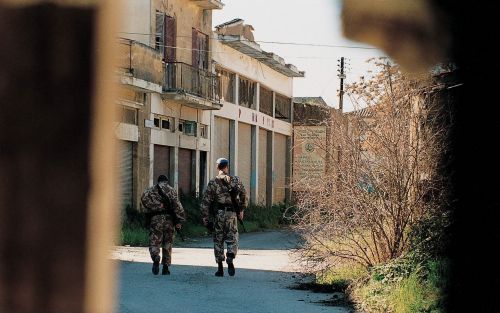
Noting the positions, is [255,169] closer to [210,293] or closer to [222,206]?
[222,206]

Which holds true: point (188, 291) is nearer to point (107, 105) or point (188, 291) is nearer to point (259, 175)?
point (107, 105)

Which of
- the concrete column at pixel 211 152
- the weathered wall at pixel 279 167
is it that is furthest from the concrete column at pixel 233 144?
the weathered wall at pixel 279 167

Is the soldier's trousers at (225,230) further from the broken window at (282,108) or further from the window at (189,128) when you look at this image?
the broken window at (282,108)

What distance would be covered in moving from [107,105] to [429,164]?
8.51 m

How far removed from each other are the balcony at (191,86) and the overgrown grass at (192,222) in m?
3.50

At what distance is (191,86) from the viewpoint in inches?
1239

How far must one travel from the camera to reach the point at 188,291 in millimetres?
11312

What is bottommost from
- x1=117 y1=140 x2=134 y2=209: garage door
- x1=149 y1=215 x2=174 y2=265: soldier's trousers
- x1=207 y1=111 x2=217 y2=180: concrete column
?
x1=149 y1=215 x2=174 y2=265: soldier's trousers

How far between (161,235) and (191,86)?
18.4m

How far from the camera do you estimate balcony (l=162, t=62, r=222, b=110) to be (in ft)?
97.0

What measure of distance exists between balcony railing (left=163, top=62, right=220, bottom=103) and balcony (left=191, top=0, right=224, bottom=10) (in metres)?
2.58

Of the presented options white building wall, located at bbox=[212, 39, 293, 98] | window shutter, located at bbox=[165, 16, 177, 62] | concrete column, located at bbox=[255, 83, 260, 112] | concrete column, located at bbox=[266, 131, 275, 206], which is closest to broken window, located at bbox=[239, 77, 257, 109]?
concrete column, located at bbox=[255, 83, 260, 112]

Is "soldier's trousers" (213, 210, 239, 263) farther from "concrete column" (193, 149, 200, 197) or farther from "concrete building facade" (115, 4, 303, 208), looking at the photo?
"concrete column" (193, 149, 200, 197)

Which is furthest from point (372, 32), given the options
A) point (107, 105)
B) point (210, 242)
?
point (210, 242)
